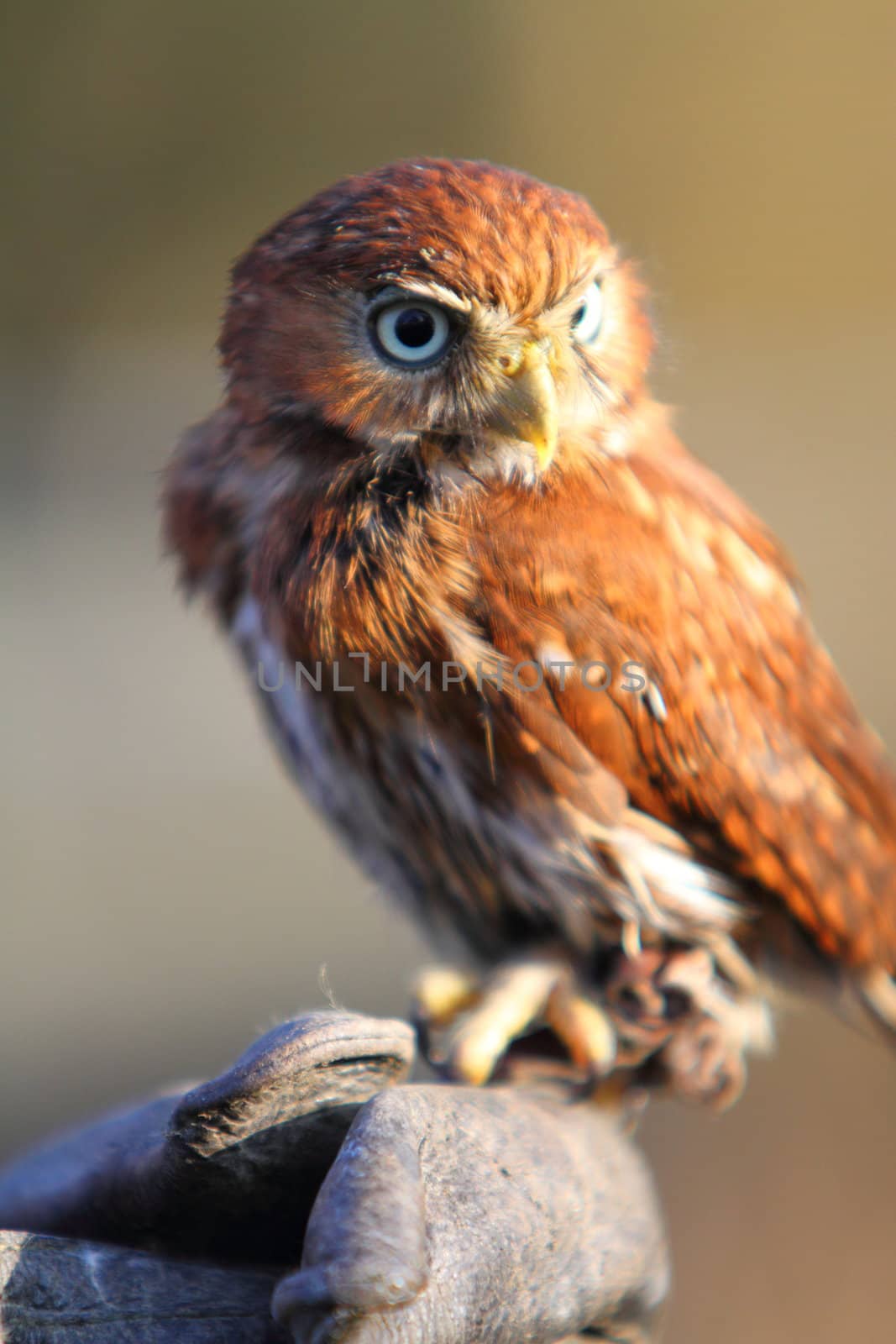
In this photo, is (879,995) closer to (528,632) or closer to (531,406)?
(528,632)

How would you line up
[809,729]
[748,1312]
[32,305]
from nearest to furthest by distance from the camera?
[809,729]
[748,1312]
[32,305]

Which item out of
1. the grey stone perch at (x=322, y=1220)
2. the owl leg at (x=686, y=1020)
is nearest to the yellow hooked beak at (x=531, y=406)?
the grey stone perch at (x=322, y=1220)

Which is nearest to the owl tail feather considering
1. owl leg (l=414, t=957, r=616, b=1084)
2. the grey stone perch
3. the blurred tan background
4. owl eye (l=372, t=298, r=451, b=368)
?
owl leg (l=414, t=957, r=616, b=1084)

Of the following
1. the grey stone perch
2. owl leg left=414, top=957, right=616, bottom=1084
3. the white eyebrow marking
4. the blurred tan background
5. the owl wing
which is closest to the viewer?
the grey stone perch

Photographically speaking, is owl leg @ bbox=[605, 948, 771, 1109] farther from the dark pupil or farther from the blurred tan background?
the blurred tan background

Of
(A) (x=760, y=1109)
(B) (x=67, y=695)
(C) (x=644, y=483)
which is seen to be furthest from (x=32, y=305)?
(C) (x=644, y=483)

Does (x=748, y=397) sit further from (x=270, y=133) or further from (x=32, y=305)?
(x=32, y=305)
